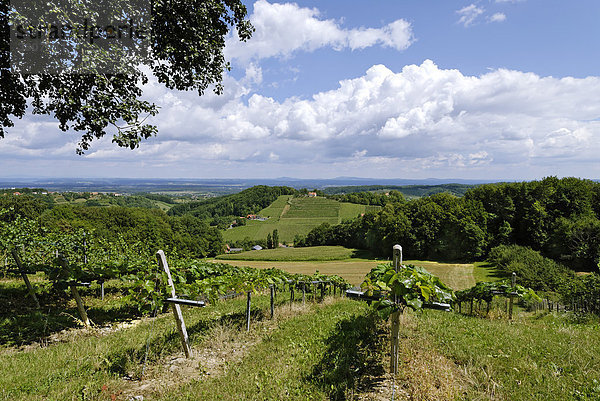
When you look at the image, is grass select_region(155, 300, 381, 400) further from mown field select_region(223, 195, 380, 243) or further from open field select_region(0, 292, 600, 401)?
mown field select_region(223, 195, 380, 243)

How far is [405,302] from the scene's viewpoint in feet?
13.7

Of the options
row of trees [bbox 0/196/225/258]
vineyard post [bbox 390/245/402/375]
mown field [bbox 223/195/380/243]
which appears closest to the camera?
vineyard post [bbox 390/245/402/375]

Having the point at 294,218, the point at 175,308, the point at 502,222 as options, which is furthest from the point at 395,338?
the point at 294,218

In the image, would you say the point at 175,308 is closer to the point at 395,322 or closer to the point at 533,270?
the point at 395,322

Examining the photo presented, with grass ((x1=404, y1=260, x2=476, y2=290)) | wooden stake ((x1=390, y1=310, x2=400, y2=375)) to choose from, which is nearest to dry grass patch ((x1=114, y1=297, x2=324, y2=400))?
wooden stake ((x1=390, y1=310, x2=400, y2=375))

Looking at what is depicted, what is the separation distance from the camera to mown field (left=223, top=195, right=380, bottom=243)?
8969 cm

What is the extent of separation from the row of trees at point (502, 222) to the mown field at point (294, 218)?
3671 cm

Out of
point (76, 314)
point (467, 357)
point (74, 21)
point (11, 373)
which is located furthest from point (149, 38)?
point (467, 357)

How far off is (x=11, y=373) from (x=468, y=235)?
180 feet

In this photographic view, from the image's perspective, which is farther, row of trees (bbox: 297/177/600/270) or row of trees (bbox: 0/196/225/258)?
row of trees (bbox: 0/196/225/258)

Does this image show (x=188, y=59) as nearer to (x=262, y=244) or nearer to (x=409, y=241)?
(x=409, y=241)

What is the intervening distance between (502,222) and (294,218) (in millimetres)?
69896

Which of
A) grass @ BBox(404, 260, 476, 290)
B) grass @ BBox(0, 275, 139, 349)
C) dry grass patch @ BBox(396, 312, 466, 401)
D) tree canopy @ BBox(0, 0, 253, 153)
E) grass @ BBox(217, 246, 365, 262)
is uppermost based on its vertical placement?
tree canopy @ BBox(0, 0, 253, 153)

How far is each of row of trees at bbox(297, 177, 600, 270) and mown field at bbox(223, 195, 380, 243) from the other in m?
36.7
